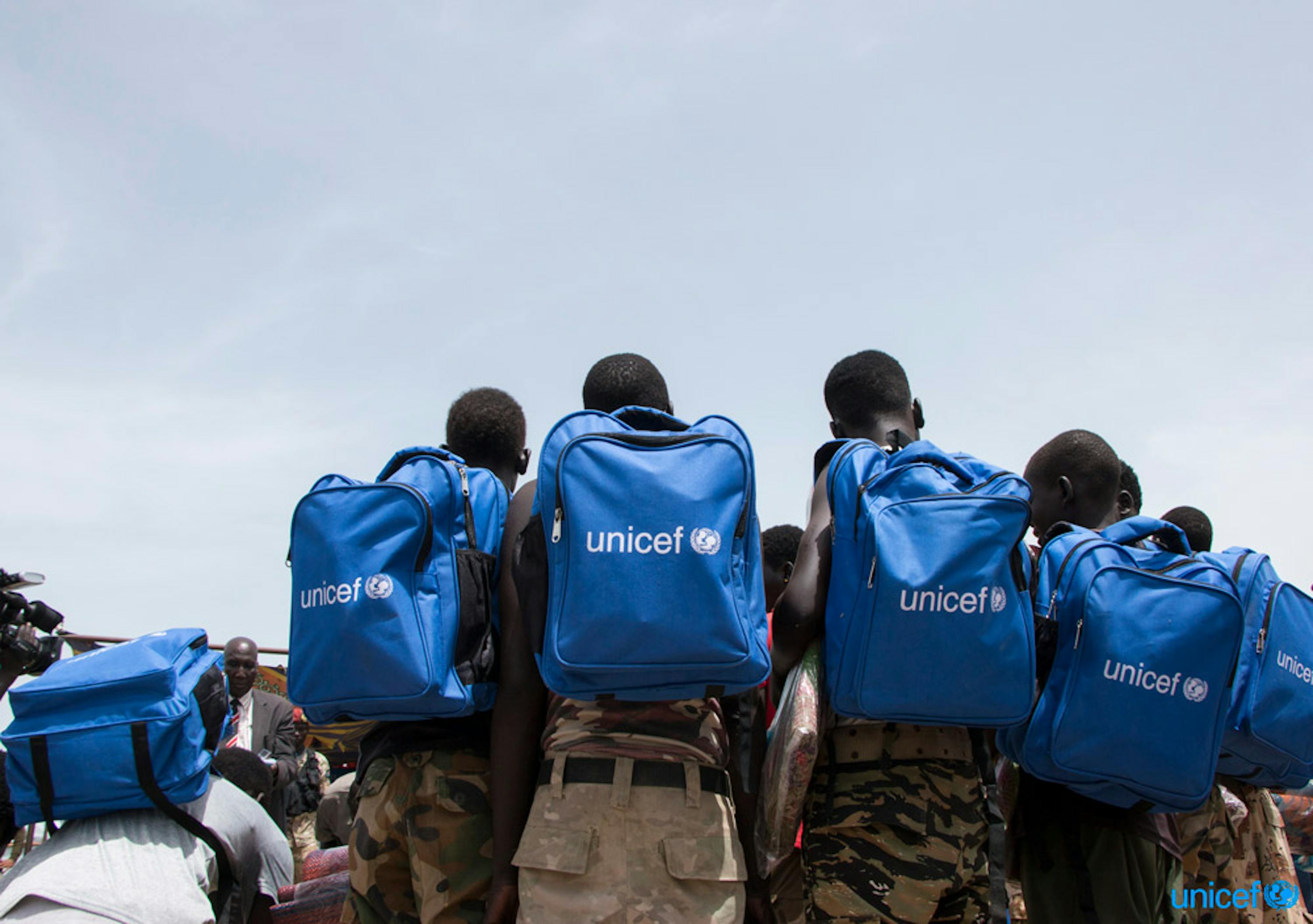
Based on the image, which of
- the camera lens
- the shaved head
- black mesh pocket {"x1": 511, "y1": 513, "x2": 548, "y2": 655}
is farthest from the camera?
the shaved head

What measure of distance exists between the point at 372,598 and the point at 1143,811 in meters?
2.28

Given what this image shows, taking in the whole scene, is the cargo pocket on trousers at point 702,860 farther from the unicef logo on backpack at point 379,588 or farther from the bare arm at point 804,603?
the unicef logo on backpack at point 379,588

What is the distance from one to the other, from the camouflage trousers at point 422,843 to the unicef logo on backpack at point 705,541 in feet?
3.11

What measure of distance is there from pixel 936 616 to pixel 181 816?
2.32m

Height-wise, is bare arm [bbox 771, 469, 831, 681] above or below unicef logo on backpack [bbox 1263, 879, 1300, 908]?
above

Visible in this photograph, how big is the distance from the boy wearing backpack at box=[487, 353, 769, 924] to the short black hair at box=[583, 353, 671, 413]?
0.45m

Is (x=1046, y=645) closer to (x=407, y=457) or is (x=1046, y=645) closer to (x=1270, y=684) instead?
(x=1270, y=684)

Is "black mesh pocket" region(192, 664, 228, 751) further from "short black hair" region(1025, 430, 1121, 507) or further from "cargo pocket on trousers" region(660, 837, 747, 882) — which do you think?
"short black hair" region(1025, 430, 1121, 507)

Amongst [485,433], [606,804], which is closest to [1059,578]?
[606,804]

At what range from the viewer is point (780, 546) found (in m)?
5.33

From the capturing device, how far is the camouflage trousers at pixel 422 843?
2.56 metres

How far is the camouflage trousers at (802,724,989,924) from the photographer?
8.33 feet

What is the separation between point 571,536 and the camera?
2.30m

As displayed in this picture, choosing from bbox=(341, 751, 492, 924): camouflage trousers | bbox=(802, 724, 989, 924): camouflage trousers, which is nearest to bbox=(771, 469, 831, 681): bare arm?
bbox=(802, 724, 989, 924): camouflage trousers
